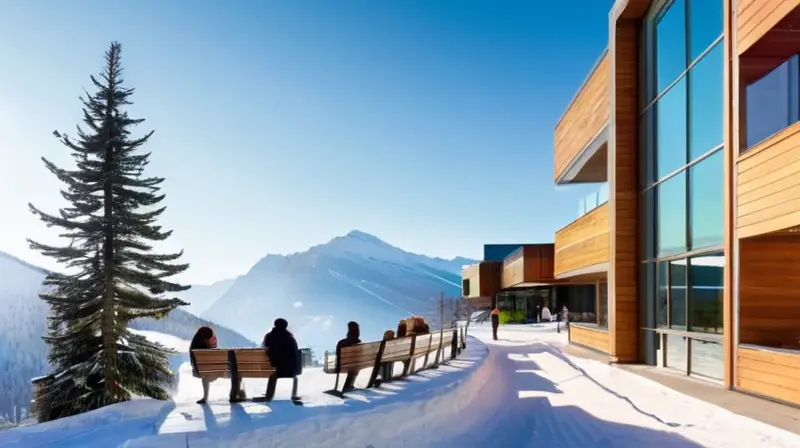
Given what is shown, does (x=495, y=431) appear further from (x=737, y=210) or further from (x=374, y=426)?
(x=737, y=210)

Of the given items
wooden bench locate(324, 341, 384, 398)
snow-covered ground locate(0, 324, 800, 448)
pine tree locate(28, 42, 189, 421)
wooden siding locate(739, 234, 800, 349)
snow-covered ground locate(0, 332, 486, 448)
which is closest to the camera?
snow-covered ground locate(0, 332, 486, 448)

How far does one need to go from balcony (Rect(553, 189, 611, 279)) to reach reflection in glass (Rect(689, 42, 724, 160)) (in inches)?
180

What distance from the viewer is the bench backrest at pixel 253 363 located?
340 inches

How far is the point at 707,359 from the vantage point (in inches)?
475

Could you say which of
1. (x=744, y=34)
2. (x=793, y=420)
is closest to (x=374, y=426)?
(x=793, y=420)

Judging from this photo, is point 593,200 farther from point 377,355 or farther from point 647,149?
point 377,355

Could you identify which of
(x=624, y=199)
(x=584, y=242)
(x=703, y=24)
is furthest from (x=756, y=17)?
(x=584, y=242)

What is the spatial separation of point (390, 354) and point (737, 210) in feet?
20.8

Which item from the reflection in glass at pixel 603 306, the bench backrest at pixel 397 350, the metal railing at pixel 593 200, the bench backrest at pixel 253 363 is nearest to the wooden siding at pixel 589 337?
the reflection in glass at pixel 603 306

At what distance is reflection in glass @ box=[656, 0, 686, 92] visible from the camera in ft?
45.6

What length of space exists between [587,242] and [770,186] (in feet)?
33.5

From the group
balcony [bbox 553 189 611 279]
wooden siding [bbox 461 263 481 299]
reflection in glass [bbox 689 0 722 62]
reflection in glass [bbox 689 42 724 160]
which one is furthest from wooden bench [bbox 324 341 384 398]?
wooden siding [bbox 461 263 481 299]

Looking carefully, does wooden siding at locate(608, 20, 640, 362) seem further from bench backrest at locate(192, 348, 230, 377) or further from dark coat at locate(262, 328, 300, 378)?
bench backrest at locate(192, 348, 230, 377)

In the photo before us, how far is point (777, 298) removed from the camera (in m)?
10.4
